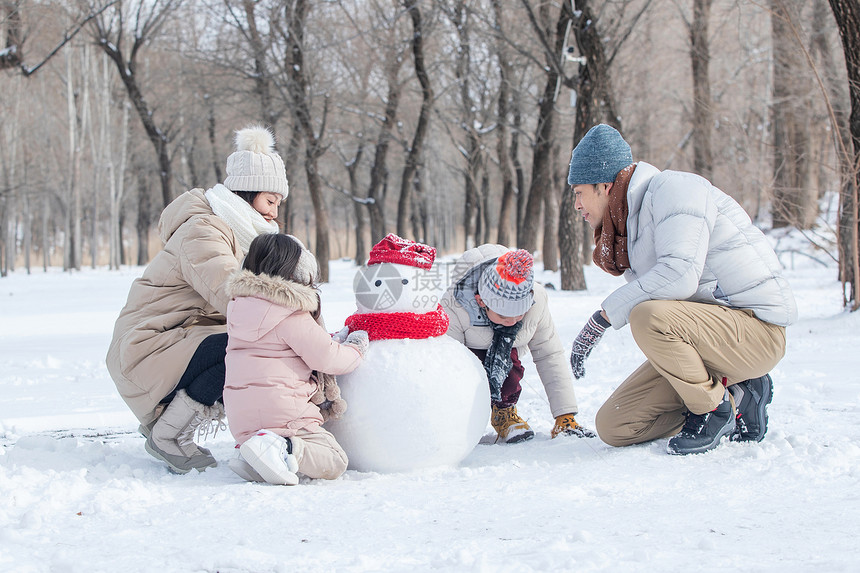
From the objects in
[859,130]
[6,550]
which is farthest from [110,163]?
[6,550]

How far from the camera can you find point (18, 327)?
9.26m

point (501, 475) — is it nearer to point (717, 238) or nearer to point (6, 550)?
point (717, 238)

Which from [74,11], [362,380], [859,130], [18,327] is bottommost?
[18,327]

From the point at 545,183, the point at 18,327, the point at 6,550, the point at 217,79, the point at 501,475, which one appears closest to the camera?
the point at 6,550

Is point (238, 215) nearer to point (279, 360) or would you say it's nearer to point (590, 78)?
point (279, 360)

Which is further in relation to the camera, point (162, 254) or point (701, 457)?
point (162, 254)

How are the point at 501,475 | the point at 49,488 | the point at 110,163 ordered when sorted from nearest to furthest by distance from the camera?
the point at 49,488 < the point at 501,475 < the point at 110,163

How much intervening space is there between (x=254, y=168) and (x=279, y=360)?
108 centimetres

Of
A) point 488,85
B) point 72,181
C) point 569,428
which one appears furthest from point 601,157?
point 72,181

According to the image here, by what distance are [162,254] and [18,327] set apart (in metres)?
7.11

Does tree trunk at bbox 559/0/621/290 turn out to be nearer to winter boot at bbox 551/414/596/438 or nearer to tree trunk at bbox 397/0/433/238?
tree trunk at bbox 397/0/433/238

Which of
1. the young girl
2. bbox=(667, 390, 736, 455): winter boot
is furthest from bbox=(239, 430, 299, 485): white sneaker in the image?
bbox=(667, 390, 736, 455): winter boot

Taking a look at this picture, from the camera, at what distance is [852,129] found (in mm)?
6883

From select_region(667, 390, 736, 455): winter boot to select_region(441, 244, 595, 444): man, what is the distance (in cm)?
61
